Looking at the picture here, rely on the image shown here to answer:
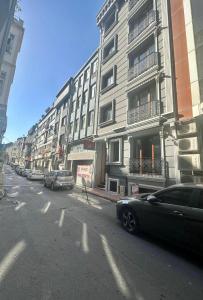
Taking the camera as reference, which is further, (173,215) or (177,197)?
(177,197)

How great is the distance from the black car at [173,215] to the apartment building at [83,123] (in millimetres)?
11441

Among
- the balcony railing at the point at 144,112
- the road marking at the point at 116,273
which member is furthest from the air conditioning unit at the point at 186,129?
the road marking at the point at 116,273

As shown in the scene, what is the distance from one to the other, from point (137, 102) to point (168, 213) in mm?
10454

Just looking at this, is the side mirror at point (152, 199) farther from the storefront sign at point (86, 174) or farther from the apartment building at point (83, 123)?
the apartment building at point (83, 123)

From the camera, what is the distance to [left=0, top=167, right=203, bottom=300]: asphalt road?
282 centimetres

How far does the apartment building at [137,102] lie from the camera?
10500 mm

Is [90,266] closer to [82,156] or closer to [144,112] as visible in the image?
[144,112]

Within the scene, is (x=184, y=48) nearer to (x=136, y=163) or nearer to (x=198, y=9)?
(x=198, y=9)

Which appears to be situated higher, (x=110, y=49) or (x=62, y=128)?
(x=110, y=49)

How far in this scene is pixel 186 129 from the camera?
30.3 ft

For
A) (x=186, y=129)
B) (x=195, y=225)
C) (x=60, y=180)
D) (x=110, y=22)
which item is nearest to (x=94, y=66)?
(x=110, y=22)

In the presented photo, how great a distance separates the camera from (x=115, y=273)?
11.1ft

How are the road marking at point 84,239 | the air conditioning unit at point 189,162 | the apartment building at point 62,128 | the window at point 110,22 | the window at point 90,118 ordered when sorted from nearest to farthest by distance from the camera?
the road marking at point 84,239, the air conditioning unit at point 189,162, the window at point 110,22, the window at point 90,118, the apartment building at point 62,128

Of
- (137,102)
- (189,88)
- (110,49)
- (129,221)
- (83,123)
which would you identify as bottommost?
(129,221)
